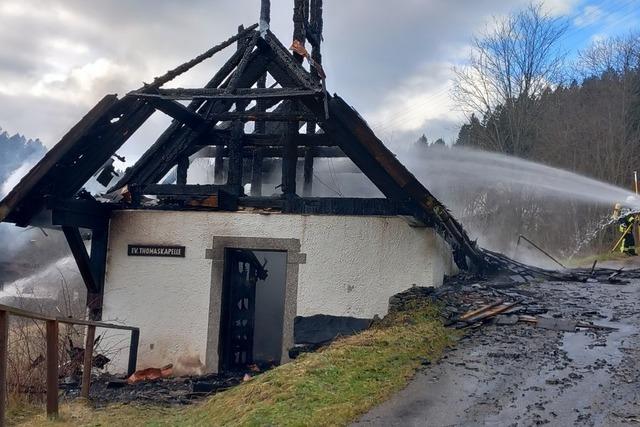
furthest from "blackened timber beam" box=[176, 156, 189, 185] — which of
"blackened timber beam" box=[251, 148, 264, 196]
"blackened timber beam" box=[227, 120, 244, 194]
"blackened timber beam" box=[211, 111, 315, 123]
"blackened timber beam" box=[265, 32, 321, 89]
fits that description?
"blackened timber beam" box=[265, 32, 321, 89]

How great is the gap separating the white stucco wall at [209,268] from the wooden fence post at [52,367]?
3.99m

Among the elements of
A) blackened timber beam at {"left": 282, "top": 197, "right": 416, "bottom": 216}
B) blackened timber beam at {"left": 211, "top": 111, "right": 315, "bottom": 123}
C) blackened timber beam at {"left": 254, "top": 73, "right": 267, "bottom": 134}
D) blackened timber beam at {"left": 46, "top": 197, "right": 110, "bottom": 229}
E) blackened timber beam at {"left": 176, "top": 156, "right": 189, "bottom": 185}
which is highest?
blackened timber beam at {"left": 254, "top": 73, "right": 267, "bottom": 134}

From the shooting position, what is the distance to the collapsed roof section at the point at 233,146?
30.4ft

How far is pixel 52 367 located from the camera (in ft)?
20.6

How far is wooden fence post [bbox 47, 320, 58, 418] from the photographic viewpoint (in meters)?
6.20

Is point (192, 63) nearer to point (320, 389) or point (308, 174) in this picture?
point (308, 174)

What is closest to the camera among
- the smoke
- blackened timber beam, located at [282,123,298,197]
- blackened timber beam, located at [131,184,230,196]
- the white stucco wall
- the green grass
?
the green grass

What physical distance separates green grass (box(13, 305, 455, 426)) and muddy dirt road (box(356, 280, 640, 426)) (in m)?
0.24

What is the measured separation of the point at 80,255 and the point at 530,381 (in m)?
7.46

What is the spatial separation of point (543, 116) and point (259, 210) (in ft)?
84.0

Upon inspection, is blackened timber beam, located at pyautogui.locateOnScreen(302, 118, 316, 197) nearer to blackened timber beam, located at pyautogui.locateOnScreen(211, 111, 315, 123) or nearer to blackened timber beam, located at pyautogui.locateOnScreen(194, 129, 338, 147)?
blackened timber beam, located at pyautogui.locateOnScreen(194, 129, 338, 147)

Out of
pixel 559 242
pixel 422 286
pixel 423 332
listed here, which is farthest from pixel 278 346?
pixel 559 242

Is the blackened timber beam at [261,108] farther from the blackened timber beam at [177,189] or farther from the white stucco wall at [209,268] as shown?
the white stucco wall at [209,268]

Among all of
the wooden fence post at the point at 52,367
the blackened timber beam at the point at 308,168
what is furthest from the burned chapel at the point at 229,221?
the wooden fence post at the point at 52,367
